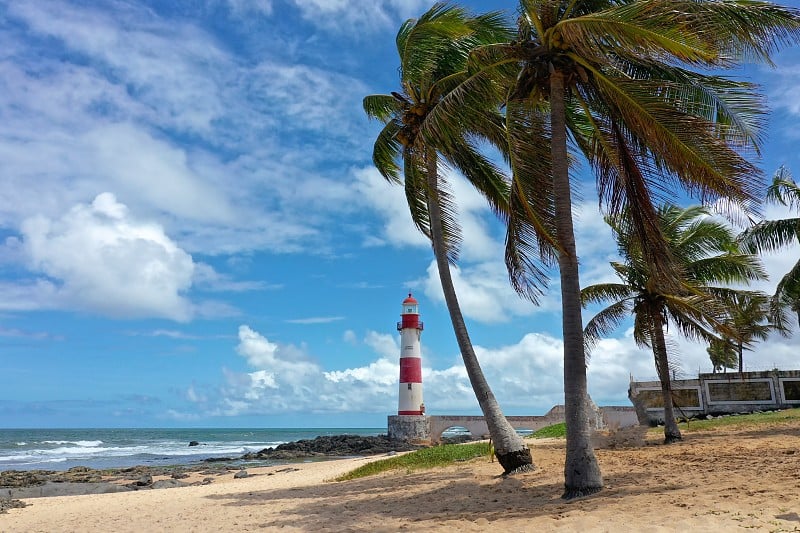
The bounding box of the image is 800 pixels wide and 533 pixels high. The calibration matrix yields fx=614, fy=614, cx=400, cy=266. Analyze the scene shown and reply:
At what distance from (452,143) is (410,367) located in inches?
1024

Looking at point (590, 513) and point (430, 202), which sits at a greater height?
point (430, 202)

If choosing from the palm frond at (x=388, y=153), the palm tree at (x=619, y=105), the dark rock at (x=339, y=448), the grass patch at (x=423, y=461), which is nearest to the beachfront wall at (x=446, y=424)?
the dark rock at (x=339, y=448)

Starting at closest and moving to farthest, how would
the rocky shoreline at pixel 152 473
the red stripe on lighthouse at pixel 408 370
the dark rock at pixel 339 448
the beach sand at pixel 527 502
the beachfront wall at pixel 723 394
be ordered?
the beach sand at pixel 527 502 < the rocky shoreline at pixel 152 473 < the beachfront wall at pixel 723 394 < the red stripe on lighthouse at pixel 408 370 < the dark rock at pixel 339 448

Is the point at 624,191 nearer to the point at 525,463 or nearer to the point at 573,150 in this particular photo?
the point at 573,150

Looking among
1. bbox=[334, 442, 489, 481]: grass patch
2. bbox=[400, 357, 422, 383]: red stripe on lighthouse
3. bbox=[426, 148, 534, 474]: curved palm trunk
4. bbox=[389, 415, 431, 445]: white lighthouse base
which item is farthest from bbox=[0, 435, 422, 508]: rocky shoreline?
bbox=[426, 148, 534, 474]: curved palm trunk

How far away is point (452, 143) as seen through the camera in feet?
36.3

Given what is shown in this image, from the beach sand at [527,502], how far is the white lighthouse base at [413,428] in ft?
71.0

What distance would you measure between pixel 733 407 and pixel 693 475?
19.8m

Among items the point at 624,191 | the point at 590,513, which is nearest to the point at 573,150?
the point at 624,191

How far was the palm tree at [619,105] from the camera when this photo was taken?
7.75m

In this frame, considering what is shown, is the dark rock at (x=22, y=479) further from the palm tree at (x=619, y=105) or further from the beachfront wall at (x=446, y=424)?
the palm tree at (x=619, y=105)

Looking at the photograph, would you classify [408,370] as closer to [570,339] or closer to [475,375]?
[475,375]

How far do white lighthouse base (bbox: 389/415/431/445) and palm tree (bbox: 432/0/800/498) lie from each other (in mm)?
26783

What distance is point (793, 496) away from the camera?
657 centimetres
